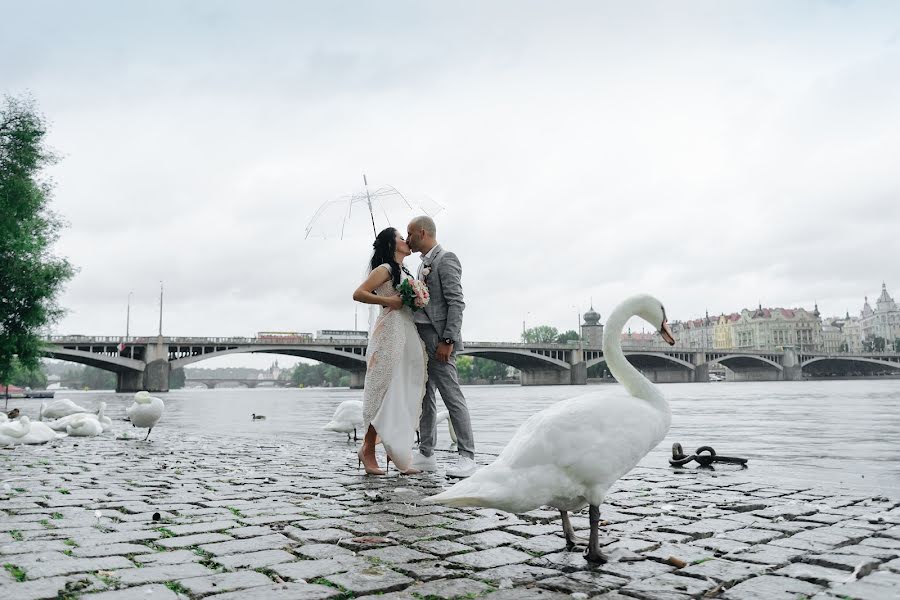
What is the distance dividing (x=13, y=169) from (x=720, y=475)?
22.4m

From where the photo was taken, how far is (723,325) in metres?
136

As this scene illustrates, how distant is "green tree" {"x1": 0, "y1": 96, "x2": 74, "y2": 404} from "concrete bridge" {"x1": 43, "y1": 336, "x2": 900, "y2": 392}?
11746 millimetres

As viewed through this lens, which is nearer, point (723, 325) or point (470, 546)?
point (470, 546)

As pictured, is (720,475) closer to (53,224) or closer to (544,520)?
(544,520)

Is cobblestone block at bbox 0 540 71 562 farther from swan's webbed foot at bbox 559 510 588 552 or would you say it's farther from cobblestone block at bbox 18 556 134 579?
swan's webbed foot at bbox 559 510 588 552

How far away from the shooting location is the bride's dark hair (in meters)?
5.22

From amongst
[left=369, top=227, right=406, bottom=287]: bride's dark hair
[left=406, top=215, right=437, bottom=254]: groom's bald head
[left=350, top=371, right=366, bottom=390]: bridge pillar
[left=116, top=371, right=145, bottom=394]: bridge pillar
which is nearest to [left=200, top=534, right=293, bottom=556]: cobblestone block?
[left=369, top=227, right=406, bottom=287]: bride's dark hair

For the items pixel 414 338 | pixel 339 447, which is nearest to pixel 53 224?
pixel 339 447

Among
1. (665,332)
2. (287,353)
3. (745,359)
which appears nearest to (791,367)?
(745,359)

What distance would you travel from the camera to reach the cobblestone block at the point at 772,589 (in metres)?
2.09

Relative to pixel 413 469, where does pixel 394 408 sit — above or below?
above

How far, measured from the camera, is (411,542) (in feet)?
9.22

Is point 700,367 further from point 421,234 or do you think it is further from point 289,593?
point 289,593

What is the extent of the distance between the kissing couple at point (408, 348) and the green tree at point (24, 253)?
18.7 m
